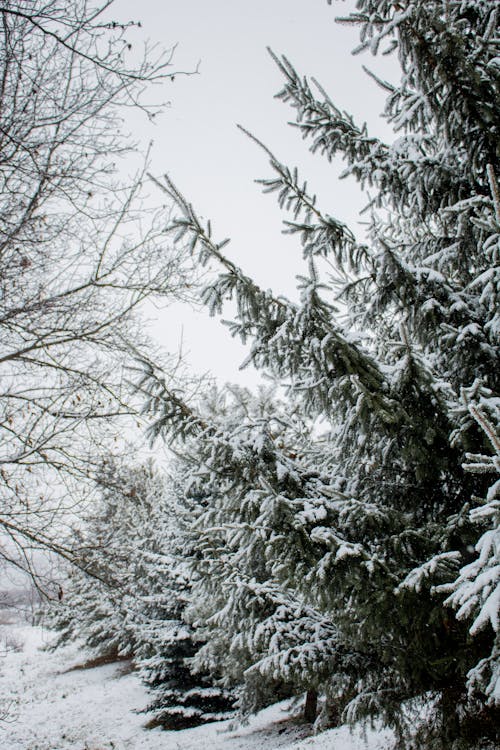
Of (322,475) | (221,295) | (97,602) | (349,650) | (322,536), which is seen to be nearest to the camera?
(322,536)

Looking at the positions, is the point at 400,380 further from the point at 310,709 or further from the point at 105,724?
the point at 105,724

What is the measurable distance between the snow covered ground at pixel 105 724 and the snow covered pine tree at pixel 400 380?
6.75 feet

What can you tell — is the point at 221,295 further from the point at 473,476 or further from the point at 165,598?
the point at 165,598

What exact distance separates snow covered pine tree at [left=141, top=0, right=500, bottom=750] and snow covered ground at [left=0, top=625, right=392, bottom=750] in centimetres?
206

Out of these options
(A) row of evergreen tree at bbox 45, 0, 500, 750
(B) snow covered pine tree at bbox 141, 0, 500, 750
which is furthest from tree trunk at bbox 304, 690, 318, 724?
(B) snow covered pine tree at bbox 141, 0, 500, 750

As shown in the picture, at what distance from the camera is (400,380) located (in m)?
3.45

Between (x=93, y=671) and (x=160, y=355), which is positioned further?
(x=93, y=671)

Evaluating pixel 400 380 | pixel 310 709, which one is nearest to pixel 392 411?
pixel 400 380

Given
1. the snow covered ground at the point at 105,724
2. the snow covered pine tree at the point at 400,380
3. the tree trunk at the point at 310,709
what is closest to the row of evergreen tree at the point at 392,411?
the snow covered pine tree at the point at 400,380

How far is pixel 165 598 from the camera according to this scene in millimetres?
11719

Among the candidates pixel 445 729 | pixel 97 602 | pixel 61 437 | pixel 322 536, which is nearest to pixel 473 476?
pixel 322 536

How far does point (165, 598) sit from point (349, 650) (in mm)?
8146

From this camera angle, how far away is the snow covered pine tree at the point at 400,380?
3383mm

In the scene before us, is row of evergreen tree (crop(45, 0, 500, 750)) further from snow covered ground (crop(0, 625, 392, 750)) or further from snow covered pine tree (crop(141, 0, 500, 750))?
snow covered ground (crop(0, 625, 392, 750))
